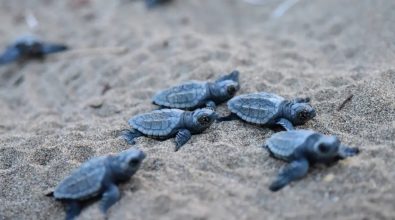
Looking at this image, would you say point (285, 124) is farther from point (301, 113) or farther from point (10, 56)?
point (10, 56)

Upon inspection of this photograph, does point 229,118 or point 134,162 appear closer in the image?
point 134,162

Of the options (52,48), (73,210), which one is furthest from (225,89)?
(52,48)

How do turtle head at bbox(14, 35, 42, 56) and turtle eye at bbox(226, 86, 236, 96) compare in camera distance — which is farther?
turtle head at bbox(14, 35, 42, 56)

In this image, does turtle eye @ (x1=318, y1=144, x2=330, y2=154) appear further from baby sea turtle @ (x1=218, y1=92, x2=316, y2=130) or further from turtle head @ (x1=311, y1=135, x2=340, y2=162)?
baby sea turtle @ (x1=218, y1=92, x2=316, y2=130)

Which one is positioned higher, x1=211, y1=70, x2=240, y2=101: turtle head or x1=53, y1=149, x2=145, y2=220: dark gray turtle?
x1=211, y1=70, x2=240, y2=101: turtle head

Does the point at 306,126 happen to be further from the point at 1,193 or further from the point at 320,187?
the point at 1,193

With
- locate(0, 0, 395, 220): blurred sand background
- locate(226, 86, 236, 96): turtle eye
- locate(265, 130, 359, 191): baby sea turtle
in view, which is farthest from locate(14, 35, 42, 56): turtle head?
locate(265, 130, 359, 191): baby sea turtle

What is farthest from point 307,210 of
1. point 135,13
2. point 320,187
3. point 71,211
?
point 135,13
